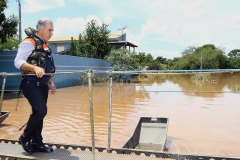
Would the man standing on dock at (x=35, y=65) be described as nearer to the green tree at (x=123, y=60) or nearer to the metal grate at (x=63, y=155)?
the metal grate at (x=63, y=155)

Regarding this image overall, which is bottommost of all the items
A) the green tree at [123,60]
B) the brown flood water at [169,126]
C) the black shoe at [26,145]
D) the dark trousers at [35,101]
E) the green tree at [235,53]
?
the brown flood water at [169,126]

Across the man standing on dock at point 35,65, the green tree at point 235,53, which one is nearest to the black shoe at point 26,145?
the man standing on dock at point 35,65

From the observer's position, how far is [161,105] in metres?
11.2

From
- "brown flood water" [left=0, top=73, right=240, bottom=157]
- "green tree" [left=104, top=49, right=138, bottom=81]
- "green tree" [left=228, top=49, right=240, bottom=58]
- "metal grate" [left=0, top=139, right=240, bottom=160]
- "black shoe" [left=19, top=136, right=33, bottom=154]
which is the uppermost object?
"green tree" [left=228, top=49, right=240, bottom=58]

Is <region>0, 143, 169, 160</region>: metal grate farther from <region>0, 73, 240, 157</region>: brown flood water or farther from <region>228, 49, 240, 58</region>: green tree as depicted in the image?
<region>228, 49, 240, 58</region>: green tree

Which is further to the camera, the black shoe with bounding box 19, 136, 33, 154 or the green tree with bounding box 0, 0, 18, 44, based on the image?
the green tree with bounding box 0, 0, 18, 44

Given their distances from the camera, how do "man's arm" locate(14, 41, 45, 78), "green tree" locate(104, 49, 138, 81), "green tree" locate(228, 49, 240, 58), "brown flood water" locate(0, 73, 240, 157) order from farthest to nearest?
"green tree" locate(228, 49, 240, 58) → "green tree" locate(104, 49, 138, 81) → "brown flood water" locate(0, 73, 240, 157) → "man's arm" locate(14, 41, 45, 78)

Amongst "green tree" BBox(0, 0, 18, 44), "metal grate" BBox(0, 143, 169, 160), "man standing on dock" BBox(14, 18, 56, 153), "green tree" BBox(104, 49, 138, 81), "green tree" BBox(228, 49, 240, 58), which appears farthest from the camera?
"green tree" BBox(228, 49, 240, 58)

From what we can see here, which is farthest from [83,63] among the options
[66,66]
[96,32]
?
[96,32]

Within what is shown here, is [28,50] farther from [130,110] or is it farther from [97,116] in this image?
→ [130,110]

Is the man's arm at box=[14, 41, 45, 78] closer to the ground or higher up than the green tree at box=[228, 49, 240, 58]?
closer to the ground

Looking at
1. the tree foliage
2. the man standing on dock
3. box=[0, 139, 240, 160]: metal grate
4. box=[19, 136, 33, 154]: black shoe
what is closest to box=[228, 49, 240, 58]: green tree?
the tree foliage

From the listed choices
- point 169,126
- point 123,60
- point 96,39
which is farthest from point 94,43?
point 169,126

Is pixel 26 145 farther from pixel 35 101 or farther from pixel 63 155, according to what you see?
pixel 35 101
